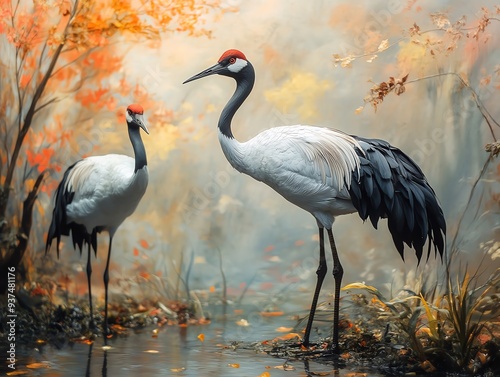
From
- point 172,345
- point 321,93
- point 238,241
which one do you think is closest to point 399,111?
point 321,93

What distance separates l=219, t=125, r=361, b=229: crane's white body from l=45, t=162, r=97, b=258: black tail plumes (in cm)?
140

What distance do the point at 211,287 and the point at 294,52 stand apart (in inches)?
65.4

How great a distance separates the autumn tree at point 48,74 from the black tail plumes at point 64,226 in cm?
33

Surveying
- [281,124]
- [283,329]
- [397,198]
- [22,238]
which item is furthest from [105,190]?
[397,198]

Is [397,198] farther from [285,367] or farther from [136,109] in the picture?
[136,109]

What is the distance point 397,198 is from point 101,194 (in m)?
1.90

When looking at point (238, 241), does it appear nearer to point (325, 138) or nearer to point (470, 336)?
point (325, 138)

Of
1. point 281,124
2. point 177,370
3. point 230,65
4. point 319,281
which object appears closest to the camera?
point 177,370

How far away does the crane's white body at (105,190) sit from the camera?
5141mm

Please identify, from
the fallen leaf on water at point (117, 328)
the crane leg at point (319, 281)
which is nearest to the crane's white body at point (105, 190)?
the fallen leaf on water at point (117, 328)

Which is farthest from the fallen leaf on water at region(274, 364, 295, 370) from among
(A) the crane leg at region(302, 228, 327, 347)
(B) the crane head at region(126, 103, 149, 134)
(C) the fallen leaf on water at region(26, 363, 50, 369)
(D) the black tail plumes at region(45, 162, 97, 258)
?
(B) the crane head at region(126, 103, 149, 134)

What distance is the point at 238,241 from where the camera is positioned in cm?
546

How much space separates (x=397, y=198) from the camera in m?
4.49

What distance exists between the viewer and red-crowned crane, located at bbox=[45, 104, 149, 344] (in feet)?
16.9
